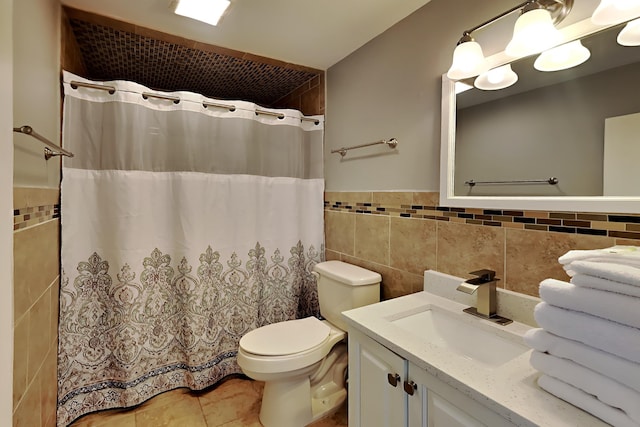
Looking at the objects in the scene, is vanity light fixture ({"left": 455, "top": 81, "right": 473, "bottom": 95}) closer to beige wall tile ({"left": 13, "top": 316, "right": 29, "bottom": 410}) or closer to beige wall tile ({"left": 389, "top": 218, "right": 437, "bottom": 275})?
beige wall tile ({"left": 389, "top": 218, "right": 437, "bottom": 275})

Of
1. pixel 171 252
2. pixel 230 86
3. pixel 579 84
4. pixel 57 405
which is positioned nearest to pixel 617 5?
pixel 579 84

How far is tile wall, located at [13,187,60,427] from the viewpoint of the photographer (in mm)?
931

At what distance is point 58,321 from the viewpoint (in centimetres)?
150

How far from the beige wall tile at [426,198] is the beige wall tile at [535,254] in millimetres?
344

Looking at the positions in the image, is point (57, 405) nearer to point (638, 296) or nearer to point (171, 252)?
point (171, 252)

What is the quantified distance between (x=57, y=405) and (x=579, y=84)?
2662mm

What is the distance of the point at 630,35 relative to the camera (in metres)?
0.87

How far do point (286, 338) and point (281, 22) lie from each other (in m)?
1.71

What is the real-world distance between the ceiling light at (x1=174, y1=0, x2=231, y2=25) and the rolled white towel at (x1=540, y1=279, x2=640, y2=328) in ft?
5.57

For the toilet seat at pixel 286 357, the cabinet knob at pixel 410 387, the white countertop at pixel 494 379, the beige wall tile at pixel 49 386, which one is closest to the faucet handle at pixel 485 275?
the white countertop at pixel 494 379

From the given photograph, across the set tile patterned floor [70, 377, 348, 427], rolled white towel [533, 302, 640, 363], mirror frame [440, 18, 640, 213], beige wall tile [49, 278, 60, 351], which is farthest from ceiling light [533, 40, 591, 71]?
beige wall tile [49, 278, 60, 351]

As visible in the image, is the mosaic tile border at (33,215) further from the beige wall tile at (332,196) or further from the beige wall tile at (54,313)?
the beige wall tile at (332,196)

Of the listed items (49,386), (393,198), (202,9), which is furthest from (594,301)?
(49,386)

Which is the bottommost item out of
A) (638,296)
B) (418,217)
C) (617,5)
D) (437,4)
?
(638,296)
